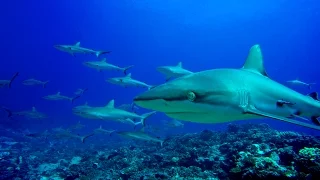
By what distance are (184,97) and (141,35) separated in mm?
150780

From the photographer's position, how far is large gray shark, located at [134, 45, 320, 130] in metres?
2.68

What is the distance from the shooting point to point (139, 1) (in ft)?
346

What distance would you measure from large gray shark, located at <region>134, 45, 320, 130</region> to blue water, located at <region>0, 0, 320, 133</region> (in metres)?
44.3

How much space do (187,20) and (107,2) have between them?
41784 millimetres

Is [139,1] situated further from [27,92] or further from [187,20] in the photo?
[27,92]

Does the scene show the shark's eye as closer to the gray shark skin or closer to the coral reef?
the coral reef

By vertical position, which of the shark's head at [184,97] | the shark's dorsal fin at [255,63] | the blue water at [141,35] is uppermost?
the blue water at [141,35]

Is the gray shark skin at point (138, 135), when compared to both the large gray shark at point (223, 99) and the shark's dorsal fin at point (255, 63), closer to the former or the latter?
the shark's dorsal fin at point (255, 63)

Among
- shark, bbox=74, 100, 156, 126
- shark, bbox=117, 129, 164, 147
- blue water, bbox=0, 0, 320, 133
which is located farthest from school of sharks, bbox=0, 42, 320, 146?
blue water, bbox=0, 0, 320, 133

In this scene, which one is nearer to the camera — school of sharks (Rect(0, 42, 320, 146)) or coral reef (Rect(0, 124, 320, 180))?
school of sharks (Rect(0, 42, 320, 146))

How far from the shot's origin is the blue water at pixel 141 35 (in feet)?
339

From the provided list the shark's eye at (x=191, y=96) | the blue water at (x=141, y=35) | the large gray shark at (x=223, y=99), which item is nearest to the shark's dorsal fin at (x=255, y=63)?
the large gray shark at (x=223, y=99)

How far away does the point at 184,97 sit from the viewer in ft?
8.79

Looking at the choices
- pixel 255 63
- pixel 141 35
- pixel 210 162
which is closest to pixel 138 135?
pixel 210 162
